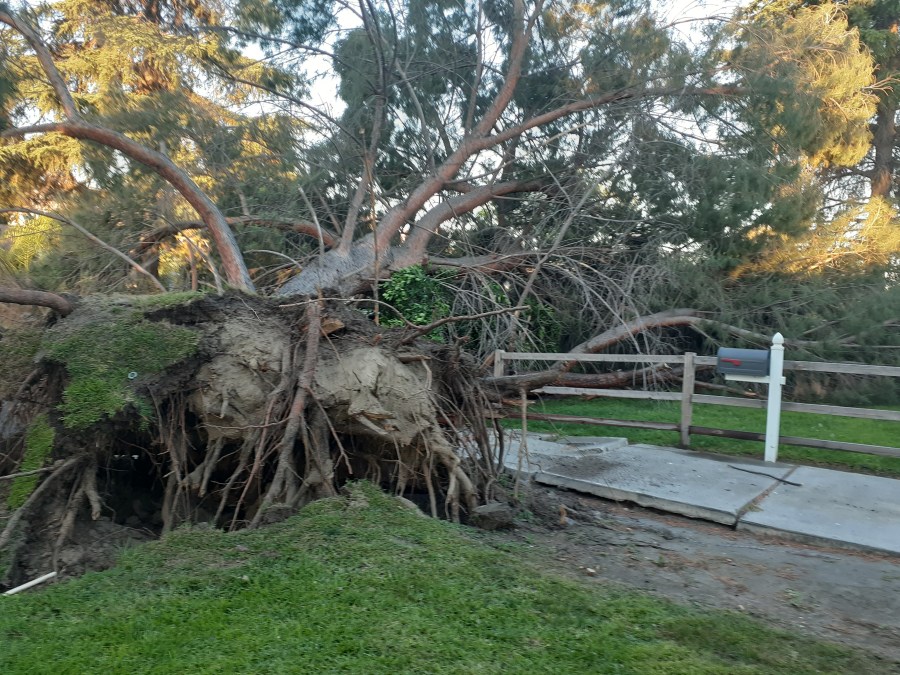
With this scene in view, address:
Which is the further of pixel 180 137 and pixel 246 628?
pixel 180 137

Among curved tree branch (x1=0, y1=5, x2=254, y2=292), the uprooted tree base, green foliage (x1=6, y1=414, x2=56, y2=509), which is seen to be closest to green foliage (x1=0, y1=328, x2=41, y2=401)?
the uprooted tree base

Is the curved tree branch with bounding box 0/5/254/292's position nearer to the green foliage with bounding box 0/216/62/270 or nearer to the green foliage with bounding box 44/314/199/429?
the green foliage with bounding box 0/216/62/270

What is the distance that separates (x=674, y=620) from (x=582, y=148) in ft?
37.2

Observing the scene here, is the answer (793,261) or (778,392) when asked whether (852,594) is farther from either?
(793,261)

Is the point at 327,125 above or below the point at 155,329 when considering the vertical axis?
above

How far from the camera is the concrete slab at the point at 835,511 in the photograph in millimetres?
6188

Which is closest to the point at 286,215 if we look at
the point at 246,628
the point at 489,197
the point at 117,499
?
the point at 489,197

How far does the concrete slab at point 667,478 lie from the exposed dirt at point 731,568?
8.5 inches

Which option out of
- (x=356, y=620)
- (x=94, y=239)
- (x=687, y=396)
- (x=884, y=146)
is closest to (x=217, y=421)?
(x=356, y=620)

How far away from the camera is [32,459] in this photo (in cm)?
555

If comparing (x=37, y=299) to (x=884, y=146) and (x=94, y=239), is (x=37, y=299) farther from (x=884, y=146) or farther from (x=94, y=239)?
(x=884, y=146)

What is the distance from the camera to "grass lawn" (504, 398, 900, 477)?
31.4 feet

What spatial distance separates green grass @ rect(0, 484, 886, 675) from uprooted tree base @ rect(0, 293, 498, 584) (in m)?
0.92

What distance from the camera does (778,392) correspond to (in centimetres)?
889
